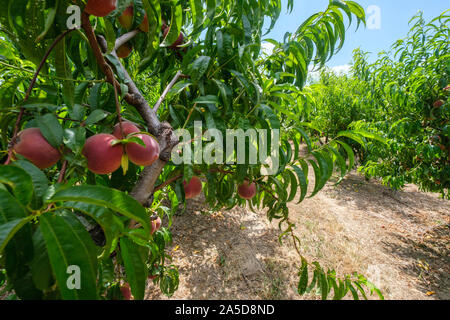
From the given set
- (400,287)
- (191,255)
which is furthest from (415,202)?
(191,255)

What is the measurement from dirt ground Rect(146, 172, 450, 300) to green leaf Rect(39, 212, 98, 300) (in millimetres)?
1674

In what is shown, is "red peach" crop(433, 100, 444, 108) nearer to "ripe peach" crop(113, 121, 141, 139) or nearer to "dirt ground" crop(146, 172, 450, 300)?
"dirt ground" crop(146, 172, 450, 300)

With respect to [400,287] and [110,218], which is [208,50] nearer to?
[110,218]

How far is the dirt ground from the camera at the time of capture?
1832mm

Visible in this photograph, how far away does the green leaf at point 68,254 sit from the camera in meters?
0.22

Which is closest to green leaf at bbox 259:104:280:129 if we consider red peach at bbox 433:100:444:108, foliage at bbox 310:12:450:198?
foliage at bbox 310:12:450:198

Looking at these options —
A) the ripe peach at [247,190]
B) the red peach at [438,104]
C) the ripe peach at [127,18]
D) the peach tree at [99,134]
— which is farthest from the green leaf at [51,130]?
the red peach at [438,104]

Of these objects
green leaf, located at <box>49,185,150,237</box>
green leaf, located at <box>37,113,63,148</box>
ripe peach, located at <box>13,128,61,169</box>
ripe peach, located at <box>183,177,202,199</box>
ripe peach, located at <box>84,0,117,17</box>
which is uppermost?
ripe peach, located at <box>84,0,117,17</box>

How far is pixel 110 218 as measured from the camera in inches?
10.4

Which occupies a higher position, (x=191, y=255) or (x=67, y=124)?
(x=67, y=124)

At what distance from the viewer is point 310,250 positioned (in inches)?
89.3

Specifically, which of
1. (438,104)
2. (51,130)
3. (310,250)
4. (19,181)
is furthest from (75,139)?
(438,104)

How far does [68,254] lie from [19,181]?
100 mm
